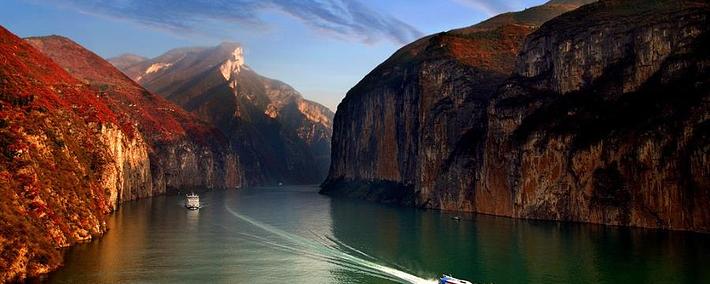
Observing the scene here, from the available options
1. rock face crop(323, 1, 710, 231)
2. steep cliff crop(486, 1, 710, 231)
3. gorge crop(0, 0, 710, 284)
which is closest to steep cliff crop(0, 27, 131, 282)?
gorge crop(0, 0, 710, 284)

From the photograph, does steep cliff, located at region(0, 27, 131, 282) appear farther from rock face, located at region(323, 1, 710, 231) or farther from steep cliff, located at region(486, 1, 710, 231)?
steep cliff, located at region(486, 1, 710, 231)

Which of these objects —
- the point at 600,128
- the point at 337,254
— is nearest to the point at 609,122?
the point at 600,128

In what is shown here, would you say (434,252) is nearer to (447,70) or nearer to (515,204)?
(515,204)

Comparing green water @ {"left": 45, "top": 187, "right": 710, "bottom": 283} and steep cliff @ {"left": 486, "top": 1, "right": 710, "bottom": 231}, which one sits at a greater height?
steep cliff @ {"left": 486, "top": 1, "right": 710, "bottom": 231}

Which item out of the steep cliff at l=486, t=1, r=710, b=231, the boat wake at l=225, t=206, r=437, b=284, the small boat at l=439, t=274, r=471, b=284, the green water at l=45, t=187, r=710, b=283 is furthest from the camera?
the steep cliff at l=486, t=1, r=710, b=231

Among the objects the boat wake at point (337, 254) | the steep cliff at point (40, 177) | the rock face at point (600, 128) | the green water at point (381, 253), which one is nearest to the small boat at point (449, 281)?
the boat wake at point (337, 254)

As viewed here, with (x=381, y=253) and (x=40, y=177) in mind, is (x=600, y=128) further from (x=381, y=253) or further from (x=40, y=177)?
(x=40, y=177)
